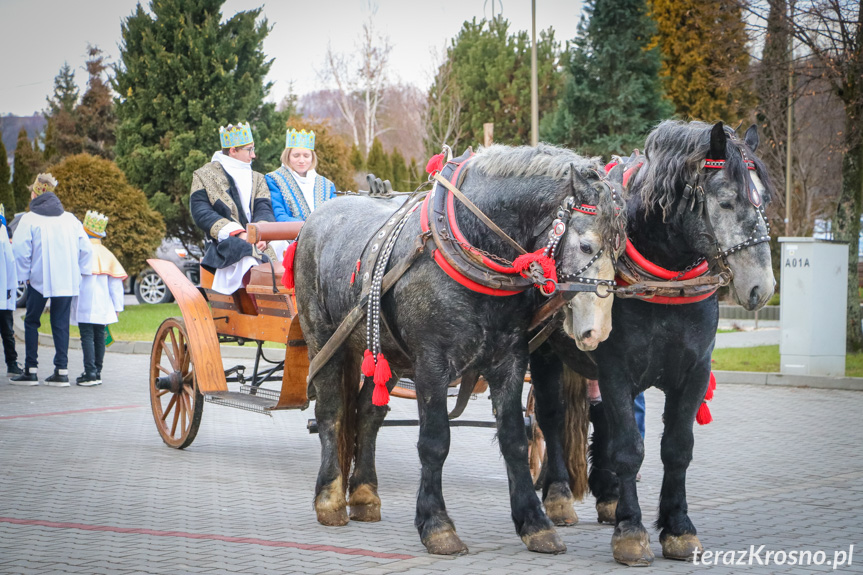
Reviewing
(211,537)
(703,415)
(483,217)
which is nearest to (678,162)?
(483,217)

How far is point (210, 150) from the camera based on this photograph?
2462 cm

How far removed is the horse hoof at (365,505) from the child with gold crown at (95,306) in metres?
6.89

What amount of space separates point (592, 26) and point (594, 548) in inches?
1000

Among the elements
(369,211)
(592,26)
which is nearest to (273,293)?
(369,211)

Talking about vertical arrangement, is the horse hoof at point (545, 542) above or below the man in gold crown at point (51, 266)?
below

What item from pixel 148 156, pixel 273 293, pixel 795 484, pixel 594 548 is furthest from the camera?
pixel 148 156

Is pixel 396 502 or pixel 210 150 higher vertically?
pixel 210 150

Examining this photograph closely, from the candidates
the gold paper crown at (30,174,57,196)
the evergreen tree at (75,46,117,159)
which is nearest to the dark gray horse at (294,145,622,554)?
the gold paper crown at (30,174,57,196)

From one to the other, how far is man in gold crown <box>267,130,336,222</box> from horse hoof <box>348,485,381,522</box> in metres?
2.74

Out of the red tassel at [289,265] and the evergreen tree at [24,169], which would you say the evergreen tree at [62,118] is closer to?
the evergreen tree at [24,169]

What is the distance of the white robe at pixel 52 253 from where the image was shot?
11844 mm

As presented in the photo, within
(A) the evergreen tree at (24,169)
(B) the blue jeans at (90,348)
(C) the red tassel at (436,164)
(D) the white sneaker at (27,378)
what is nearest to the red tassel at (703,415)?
(C) the red tassel at (436,164)

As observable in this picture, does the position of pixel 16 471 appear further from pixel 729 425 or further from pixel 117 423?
pixel 729 425

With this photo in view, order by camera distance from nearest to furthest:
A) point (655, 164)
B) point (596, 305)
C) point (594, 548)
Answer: point (596, 305), point (655, 164), point (594, 548)
